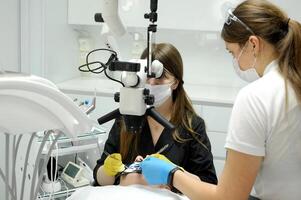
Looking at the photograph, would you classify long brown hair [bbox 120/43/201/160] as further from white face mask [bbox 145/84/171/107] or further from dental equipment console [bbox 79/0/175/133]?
dental equipment console [bbox 79/0/175/133]

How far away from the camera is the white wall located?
7.44ft

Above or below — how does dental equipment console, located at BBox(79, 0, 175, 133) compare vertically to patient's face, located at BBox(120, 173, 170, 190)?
above

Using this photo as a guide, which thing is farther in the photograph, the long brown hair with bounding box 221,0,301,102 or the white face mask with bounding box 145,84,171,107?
the white face mask with bounding box 145,84,171,107

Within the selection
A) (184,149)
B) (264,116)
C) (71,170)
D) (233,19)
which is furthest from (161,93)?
(71,170)

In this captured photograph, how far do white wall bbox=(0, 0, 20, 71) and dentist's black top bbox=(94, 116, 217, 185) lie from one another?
101 cm

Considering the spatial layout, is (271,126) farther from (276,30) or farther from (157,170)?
(157,170)

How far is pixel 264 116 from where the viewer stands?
102cm

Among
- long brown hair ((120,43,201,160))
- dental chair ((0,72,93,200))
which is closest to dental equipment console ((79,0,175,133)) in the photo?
dental chair ((0,72,93,200))

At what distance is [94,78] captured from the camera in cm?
329

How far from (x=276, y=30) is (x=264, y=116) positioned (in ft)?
0.93

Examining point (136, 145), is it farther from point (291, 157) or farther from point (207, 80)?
point (207, 80)

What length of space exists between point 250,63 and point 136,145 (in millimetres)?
678

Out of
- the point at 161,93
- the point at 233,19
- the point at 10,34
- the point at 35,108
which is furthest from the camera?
the point at 10,34

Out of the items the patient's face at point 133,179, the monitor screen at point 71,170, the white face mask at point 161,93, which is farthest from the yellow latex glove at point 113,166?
the monitor screen at point 71,170
